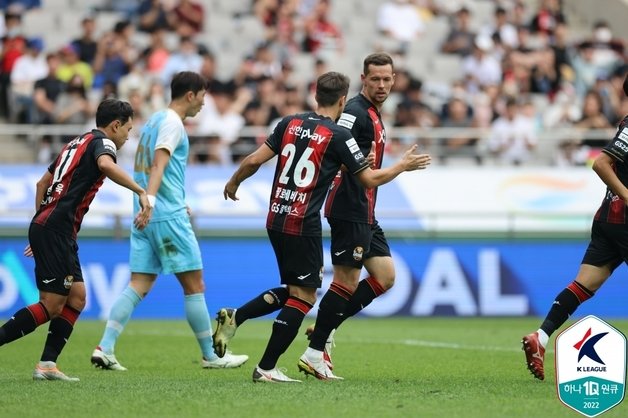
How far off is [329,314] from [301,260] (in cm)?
69

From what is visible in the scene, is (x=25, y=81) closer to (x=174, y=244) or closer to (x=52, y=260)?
(x=174, y=244)

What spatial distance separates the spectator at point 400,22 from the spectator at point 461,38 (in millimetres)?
639

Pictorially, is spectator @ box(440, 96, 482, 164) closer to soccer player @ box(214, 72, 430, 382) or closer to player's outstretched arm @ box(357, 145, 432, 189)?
soccer player @ box(214, 72, 430, 382)

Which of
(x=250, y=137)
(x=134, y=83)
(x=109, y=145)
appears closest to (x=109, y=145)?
(x=109, y=145)

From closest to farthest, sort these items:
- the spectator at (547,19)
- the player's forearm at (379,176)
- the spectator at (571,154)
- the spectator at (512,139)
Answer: the player's forearm at (379,176)
the spectator at (512,139)
the spectator at (571,154)
the spectator at (547,19)

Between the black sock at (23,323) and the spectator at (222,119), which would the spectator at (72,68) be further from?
the black sock at (23,323)

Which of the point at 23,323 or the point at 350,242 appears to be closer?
the point at 23,323

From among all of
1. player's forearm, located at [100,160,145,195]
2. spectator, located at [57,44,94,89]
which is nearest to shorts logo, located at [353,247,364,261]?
player's forearm, located at [100,160,145,195]

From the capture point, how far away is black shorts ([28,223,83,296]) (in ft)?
31.0

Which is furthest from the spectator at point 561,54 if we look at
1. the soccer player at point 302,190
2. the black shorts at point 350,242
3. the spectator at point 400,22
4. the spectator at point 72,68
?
the soccer player at point 302,190

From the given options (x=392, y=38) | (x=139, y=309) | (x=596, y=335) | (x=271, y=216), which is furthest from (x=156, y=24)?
(x=596, y=335)

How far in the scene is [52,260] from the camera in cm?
947

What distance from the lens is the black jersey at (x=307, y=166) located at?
914 centimetres

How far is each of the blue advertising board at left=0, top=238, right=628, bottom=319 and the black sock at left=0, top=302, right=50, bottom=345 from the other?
7.71 metres
